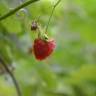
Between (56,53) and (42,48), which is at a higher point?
(56,53)

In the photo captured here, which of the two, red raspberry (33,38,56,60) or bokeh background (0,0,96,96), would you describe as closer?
red raspberry (33,38,56,60)

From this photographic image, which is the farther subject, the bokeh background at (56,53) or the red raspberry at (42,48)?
the bokeh background at (56,53)

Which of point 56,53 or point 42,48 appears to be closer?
point 42,48

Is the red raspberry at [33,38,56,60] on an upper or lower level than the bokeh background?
lower

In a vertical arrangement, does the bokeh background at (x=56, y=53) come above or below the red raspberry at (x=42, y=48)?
above
